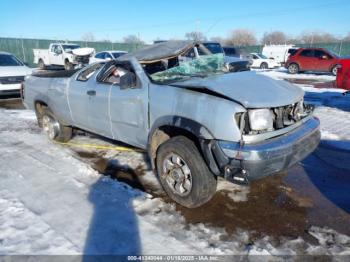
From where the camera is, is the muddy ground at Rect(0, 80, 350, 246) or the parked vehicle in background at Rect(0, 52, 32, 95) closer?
the muddy ground at Rect(0, 80, 350, 246)

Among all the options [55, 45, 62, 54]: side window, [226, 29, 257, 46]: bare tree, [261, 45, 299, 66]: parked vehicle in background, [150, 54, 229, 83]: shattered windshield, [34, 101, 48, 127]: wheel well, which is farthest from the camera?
[226, 29, 257, 46]: bare tree

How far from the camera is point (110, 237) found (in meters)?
2.98

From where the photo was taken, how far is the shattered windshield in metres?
3.99

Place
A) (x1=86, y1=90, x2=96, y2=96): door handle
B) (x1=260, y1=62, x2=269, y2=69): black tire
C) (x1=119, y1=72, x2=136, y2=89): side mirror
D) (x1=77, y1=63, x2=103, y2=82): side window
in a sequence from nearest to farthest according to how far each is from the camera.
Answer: (x1=119, y1=72, x2=136, y2=89): side mirror < (x1=86, y1=90, x2=96, y2=96): door handle < (x1=77, y1=63, x2=103, y2=82): side window < (x1=260, y1=62, x2=269, y2=69): black tire

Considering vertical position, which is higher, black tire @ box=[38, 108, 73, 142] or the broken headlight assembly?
the broken headlight assembly

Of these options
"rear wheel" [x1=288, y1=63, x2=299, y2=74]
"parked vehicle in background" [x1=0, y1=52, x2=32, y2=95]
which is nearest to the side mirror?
"parked vehicle in background" [x1=0, y1=52, x2=32, y2=95]

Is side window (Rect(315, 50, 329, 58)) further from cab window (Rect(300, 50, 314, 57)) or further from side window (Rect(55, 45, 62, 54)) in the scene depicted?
side window (Rect(55, 45, 62, 54))

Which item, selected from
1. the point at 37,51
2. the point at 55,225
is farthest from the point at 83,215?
the point at 37,51

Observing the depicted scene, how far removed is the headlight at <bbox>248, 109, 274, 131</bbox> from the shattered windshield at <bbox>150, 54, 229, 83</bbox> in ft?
3.96

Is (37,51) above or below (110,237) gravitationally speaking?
above

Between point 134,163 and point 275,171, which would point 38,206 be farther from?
point 275,171

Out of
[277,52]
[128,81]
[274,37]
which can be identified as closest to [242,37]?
[274,37]

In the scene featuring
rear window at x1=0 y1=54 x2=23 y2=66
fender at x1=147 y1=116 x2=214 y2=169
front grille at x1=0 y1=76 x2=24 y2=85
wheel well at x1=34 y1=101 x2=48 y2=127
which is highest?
rear window at x1=0 y1=54 x2=23 y2=66

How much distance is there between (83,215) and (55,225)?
307 millimetres
